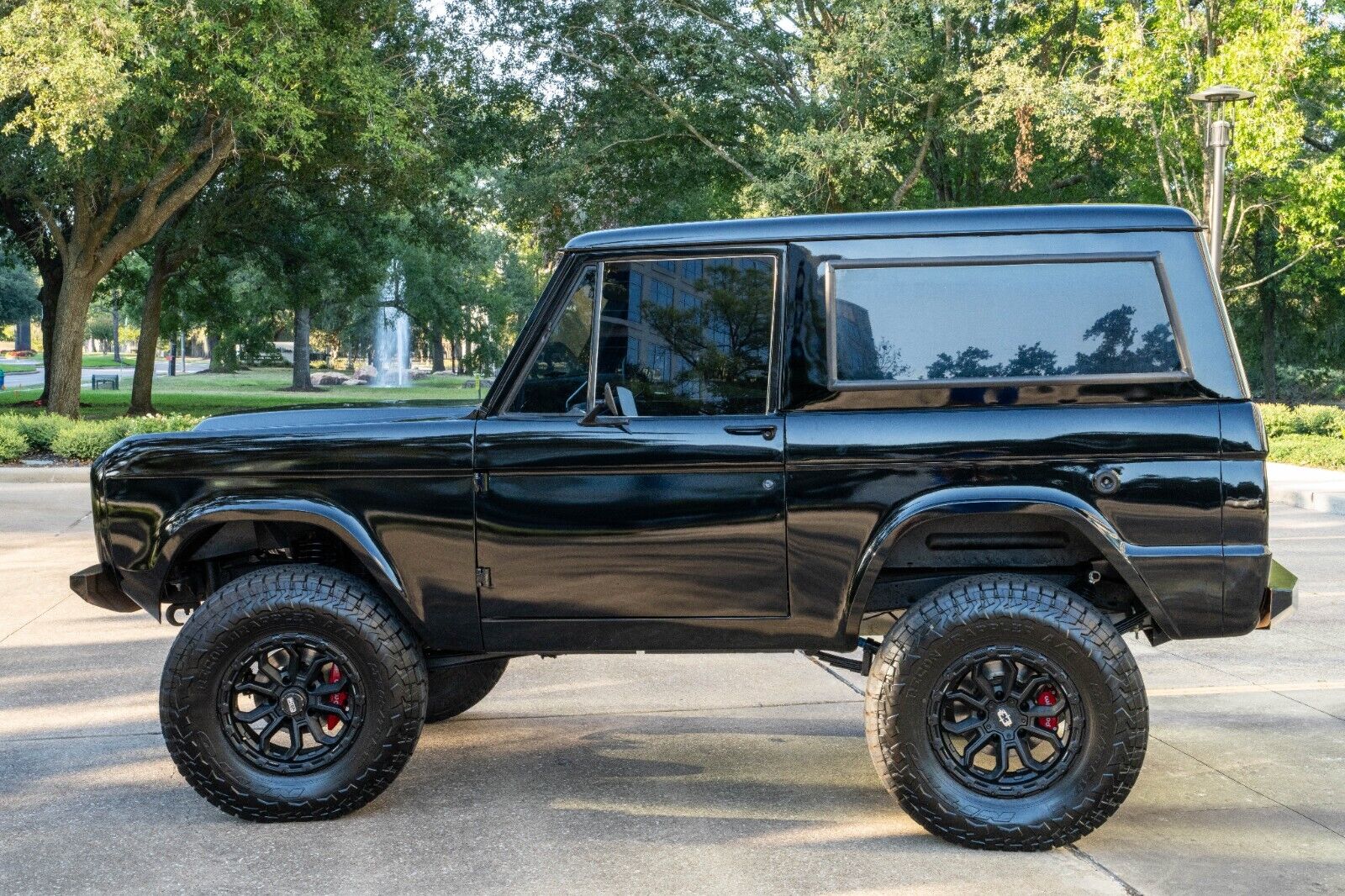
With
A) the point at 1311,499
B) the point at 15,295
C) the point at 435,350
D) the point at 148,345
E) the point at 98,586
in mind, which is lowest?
the point at 1311,499

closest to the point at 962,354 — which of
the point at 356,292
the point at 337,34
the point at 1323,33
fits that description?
the point at 337,34

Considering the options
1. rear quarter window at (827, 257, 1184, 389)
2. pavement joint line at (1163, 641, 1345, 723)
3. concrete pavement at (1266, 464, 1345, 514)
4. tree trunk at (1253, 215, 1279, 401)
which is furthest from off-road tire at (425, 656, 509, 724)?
tree trunk at (1253, 215, 1279, 401)

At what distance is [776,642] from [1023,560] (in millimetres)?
894

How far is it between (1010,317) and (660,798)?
207 centimetres

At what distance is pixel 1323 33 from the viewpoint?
76.5ft

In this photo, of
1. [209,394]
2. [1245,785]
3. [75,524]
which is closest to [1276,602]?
[1245,785]

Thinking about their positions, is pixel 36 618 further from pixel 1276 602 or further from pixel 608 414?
pixel 1276 602

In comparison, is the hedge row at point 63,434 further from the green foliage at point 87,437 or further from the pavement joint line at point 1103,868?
the pavement joint line at point 1103,868

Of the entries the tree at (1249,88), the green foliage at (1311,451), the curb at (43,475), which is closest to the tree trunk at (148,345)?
the curb at (43,475)

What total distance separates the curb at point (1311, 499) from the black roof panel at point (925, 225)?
37.1 feet

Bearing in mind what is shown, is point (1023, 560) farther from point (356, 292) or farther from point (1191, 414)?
point (356, 292)

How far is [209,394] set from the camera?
4197 centimetres

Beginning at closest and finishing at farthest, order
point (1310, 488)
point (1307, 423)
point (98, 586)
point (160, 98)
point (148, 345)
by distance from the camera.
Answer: point (98, 586)
point (1310, 488)
point (160, 98)
point (1307, 423)
point (148, 345)

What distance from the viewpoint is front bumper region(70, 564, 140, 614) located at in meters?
4.64
